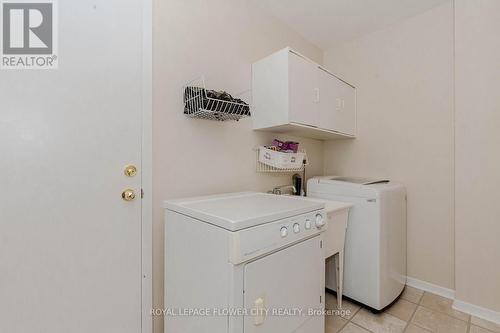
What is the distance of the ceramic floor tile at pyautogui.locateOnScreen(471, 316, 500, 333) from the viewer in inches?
63.3

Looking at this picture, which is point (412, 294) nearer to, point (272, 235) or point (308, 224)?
point (308, 224)

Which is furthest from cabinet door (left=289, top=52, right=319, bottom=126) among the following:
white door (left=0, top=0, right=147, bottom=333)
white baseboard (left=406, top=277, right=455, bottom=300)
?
white baseboard (left=406, top=277, right=455, bottom=300)

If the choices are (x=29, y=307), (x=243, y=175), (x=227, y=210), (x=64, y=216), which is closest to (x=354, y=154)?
(x=243, y=175)

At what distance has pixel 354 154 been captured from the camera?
2.54m

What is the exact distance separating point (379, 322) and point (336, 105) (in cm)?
179

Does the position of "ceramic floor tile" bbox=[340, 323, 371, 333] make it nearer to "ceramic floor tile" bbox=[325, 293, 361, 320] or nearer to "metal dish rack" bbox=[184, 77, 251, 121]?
"ceramic floor tile" bbox=[325, 293, 361, 320]

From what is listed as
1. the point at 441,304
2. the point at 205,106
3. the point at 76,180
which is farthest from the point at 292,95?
the point at 441,304

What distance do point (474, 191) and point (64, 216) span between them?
8.69 ft

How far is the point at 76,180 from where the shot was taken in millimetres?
1150

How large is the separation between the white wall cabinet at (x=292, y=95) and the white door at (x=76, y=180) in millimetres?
897

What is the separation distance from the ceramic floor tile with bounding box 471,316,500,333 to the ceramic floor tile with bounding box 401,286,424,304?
34 centimetres

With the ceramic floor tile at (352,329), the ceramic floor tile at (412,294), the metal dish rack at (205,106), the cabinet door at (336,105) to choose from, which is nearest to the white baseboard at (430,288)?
the ceramic floor tile at (412,294)

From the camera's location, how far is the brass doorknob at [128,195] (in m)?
1.27

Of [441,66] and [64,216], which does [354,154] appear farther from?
[64,216]
